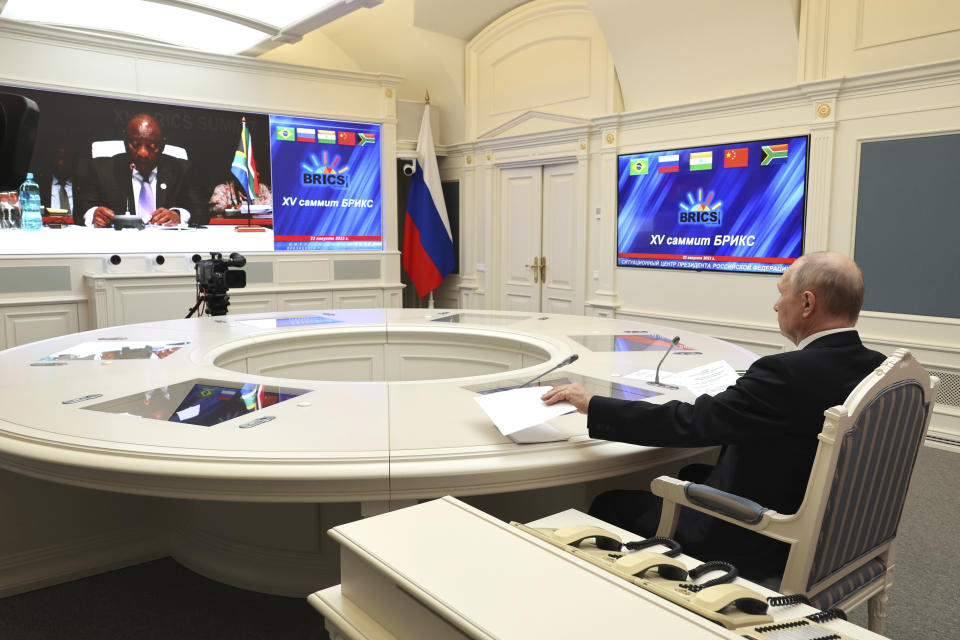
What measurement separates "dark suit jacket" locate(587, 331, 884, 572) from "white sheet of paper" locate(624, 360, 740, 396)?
603mm

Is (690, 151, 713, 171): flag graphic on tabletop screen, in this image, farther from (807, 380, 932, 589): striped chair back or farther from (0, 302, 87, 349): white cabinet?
(0, 302, 87, 349): white cabinet

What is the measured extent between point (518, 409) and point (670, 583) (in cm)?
93

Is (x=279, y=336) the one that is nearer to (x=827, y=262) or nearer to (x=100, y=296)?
(x=827, y=262)

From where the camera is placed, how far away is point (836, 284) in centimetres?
157

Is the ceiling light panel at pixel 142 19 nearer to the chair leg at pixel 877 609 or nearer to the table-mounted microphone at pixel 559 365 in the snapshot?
the table-mounted microphone at pixel 559 365

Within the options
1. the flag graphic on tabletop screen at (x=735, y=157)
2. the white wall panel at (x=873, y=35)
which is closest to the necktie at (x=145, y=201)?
the flag graphic on tabletop screen at (x=735, y=157)

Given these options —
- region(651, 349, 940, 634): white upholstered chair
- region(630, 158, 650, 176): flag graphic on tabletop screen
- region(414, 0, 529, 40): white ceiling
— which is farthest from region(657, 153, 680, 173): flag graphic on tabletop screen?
region(651, 349, 940, 634): white upholstered chair

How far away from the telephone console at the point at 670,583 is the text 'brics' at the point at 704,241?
4.56m

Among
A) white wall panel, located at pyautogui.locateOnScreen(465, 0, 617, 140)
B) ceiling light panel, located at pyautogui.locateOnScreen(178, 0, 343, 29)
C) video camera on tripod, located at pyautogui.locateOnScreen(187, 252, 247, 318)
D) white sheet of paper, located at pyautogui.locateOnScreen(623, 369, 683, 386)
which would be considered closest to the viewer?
white sheet of paper, located at pyautogui.locateOnScreen(623, 369, 683, 386)

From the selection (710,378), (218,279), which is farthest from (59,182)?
(710,378)

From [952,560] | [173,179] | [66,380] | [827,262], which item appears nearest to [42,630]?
[66,380]

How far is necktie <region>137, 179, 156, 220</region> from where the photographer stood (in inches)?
231

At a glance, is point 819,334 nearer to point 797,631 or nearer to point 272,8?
point 797,631

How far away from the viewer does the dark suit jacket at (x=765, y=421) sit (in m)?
1.50
